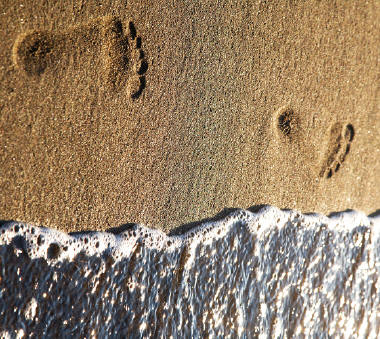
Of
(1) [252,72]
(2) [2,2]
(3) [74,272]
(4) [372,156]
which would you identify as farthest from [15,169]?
(4) [372,156]

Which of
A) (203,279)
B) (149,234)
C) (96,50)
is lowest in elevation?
(203,279)

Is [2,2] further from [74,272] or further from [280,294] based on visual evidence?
[280,294]

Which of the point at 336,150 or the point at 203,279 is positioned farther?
the point at 336,150

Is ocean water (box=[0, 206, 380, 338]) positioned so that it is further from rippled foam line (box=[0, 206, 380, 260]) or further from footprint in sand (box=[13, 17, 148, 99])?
footprint in sand (box=[13, 17, 148, 99])

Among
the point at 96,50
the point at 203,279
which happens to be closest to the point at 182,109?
the point at 96,50

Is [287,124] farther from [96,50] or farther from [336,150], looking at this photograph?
[96,50]
